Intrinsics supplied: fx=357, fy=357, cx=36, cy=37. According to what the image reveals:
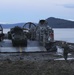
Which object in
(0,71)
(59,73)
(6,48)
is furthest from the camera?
(6,48)

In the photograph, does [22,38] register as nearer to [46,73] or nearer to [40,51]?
[40,51]

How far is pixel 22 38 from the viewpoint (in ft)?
107

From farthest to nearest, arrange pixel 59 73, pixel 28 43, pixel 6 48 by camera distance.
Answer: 1. pixel 28 43
2. pixel 6 48
3. pixel 59 73

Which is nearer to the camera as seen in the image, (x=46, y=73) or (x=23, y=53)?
(x=46, y=73)

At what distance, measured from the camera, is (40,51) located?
3036 cm

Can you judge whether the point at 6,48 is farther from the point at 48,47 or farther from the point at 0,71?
the point at 0,71

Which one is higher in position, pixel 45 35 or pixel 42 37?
pixel 45 35

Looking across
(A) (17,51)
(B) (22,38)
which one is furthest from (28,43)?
(A) (17,51)

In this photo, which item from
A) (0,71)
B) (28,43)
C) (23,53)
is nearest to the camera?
(0,71)

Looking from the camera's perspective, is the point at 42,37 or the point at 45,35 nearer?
the point at 45,35

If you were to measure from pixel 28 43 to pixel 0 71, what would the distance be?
18216 mm

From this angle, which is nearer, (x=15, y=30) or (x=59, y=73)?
(x=59, y=73)

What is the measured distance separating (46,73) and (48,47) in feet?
57.4

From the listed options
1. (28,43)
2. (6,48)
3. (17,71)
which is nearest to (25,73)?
(17,71)
